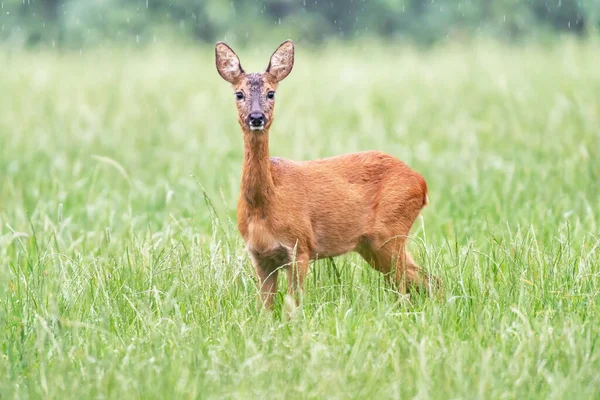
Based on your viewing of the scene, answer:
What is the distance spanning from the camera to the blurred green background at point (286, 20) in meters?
19.3

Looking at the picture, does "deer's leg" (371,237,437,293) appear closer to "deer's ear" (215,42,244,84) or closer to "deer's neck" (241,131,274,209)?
"deer's neck" (241,131,274,209)

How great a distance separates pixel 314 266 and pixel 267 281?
12.6 inches

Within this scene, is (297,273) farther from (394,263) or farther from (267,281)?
(394,263)

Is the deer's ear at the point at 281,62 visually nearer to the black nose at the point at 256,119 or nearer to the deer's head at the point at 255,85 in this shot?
the deer's head at the point at 255,85

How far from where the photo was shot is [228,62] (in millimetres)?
4660

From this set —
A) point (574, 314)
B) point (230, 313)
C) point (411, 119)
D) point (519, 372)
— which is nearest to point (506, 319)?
point (574, 314)

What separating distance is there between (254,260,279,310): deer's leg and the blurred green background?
14.2 meters

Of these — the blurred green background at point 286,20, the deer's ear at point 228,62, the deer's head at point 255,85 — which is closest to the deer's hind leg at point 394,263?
Answer: the deer's head at point 255,85

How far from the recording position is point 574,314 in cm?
421

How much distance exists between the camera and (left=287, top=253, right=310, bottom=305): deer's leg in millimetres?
4520

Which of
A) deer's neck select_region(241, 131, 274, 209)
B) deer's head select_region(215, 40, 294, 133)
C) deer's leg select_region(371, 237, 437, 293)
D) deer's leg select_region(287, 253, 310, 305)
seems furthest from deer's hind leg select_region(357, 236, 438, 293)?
deer's head select_region(215, 40, 294, 133)

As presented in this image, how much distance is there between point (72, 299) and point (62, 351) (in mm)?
685

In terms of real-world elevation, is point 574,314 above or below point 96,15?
below

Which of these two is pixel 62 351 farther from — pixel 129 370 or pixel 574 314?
pixel 574 314
